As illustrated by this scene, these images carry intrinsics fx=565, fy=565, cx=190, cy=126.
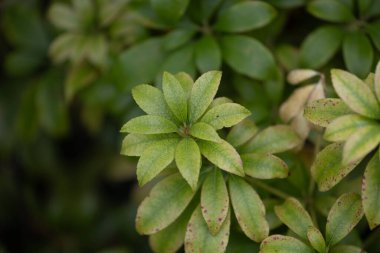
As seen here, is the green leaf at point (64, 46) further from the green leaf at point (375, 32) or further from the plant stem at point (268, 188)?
the green leaf at point (375, 32)

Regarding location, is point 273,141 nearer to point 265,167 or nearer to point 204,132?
point 265,167

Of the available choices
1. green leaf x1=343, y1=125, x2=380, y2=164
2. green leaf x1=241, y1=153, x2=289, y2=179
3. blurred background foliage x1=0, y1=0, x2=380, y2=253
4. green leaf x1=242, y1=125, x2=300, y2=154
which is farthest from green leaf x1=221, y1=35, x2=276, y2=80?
green leaf x1=343, y1=125, x2=380, y2=164

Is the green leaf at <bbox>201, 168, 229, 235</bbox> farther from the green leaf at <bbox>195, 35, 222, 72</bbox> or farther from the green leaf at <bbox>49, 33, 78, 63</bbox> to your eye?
the green leaf at <bbox>49, 33, 78, 63</bbox>

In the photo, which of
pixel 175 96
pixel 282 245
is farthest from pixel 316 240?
pixel 175 96

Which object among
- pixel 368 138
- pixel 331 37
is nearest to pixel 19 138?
pixel 331 37

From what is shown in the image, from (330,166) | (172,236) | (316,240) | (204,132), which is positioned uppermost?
(204,132)
